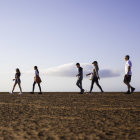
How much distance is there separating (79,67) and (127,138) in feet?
40.9

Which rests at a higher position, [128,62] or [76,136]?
[128,62]

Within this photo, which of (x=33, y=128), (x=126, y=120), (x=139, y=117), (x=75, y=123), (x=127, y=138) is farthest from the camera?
(x=139, y=117)

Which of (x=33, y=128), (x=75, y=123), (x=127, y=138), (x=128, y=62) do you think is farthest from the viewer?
(x=128, y=62)

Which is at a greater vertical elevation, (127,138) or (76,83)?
(76,83)

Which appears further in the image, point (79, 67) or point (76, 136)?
point (79, 67)

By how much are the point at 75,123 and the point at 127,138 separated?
1.42 metres

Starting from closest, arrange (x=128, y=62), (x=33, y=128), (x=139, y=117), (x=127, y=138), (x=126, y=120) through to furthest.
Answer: (x=127, y=138) → (x=33, y=128) → (x=126, y=120) → (x=139, y=117) → (x=128, y=62)

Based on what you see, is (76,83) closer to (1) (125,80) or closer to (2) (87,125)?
(1) (125,80)

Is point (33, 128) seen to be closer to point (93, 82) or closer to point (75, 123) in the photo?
point (75, 123)

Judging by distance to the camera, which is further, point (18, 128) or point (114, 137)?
point (18, 128)

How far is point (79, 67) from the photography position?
1648cm

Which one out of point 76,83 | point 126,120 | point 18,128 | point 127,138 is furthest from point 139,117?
point 76,83

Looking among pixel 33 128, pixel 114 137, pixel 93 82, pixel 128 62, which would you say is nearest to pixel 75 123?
pixel 33 128

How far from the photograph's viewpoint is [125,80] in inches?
549
